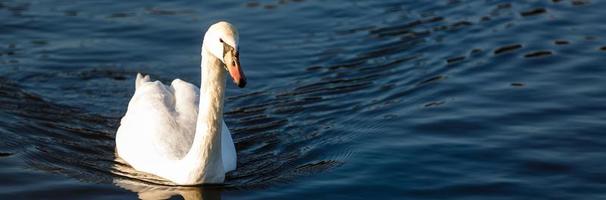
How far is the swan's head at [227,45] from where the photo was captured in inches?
428

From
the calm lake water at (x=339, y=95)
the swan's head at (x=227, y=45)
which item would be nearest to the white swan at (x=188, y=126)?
the swan's head at (x=227, y=45)

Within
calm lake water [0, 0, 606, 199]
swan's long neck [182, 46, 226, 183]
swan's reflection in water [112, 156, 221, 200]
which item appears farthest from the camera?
calm lake water [0, 0, 606, 199]

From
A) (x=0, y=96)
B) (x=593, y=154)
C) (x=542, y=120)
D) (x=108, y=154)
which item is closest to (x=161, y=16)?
(x=0, y=96)

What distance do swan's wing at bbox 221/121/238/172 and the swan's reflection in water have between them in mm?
460

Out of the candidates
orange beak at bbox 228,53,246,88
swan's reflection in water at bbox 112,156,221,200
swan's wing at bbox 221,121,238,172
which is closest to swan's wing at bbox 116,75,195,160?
swan's reflection in water at bbox 112,156,221,200

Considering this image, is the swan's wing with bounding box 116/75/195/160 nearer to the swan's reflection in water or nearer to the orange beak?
the swan's reflection in water

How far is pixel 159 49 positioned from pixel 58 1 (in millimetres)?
3074

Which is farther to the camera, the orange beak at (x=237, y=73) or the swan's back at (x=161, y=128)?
the swan's back at (x=161, y=128)

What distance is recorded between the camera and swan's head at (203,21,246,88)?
10.9 metres

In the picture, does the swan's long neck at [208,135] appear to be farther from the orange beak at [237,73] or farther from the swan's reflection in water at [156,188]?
the orange beak at [237,73]

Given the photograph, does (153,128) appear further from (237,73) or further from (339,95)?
(339,95)

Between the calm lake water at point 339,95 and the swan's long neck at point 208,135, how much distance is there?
208 mm

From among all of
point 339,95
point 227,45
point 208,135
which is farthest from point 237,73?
point 339,95

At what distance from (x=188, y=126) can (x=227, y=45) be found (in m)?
2.23
